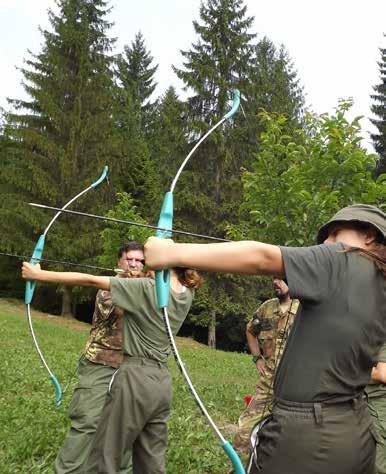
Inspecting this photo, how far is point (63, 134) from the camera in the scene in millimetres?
25406

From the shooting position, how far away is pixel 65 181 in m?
24.6

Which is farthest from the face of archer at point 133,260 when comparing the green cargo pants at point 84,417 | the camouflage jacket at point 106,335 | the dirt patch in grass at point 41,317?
the dirt patch in grass at point 41,317

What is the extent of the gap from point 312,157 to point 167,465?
387 centimetres

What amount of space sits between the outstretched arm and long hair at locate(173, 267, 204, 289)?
0.45 m

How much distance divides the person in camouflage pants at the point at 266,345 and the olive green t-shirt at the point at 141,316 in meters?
0.99

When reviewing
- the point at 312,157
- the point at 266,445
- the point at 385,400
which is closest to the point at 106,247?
the point at 312,157

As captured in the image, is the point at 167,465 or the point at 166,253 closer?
the point at 166,253

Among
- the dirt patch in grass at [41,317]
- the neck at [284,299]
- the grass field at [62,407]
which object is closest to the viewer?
the neck at [284,299]

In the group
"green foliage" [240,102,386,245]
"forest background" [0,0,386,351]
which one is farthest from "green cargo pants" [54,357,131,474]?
"forest background" [0,0,386,351]

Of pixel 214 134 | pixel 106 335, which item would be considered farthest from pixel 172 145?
pixel 106 335

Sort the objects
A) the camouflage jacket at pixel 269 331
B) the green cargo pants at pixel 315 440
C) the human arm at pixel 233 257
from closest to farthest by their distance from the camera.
A: the human arm at pixel 233 257, the green cargo pants at pixel 315 440, the camouflage jacket at pixel 269 331

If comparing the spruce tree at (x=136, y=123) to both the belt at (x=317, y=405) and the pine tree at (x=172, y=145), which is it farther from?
the belt at (x=317, y=405)

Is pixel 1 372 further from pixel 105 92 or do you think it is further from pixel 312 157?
pixel 105 92

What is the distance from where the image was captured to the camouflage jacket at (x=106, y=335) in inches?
168
